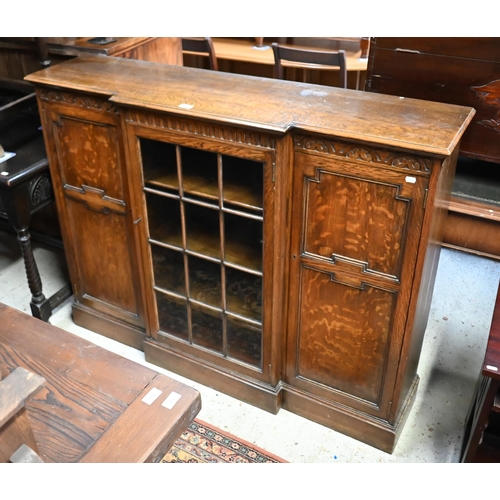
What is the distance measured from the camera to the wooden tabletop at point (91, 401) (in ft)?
3.26

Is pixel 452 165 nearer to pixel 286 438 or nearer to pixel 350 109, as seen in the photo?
pixel 350 109

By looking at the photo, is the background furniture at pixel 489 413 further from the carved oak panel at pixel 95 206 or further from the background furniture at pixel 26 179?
the background furniture at pixel 26 179

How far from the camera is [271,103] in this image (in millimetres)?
1673

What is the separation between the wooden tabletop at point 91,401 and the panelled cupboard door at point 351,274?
0.74 m

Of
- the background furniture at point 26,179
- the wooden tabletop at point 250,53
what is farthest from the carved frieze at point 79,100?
the wooden tabletop at point 250,53

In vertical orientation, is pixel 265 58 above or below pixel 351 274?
above

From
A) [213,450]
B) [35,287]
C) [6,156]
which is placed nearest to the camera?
[213,450]

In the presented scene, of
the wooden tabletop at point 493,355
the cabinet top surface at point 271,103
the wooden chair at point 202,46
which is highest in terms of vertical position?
the cabinet top surface at point 271,103

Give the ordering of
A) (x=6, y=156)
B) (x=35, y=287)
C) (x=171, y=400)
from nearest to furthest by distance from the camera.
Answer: (x=171, y=400), (x=6, y=156), (x=35, y=287)

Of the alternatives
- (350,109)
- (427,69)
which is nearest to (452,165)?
(350,109)

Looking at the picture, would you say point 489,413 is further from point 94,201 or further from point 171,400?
point 94,201

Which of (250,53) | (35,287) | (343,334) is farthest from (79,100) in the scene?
(250,53)

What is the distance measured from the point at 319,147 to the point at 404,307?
53 cm

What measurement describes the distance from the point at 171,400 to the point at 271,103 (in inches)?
37.3
